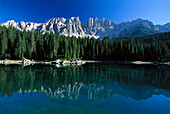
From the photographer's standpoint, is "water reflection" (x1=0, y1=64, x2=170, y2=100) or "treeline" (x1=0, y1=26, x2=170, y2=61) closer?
"water reflection" (x1=0, y1=64, x2=170, y2=100)

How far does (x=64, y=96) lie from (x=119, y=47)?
84157 mm

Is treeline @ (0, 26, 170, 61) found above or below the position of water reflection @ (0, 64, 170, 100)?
above

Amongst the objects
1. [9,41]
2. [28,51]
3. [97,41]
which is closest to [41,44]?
[28,51]

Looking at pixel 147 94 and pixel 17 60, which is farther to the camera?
pixel 17 60

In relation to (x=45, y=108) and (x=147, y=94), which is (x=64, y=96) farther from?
(x=147, y=94)

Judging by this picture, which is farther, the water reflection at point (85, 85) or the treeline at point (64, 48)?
the treeline at point (64, 48)

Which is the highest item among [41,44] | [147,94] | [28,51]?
[41,44]

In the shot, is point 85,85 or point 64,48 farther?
point 64,48

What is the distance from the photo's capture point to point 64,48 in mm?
76812

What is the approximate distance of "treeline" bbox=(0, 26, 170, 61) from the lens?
6769 centimetres

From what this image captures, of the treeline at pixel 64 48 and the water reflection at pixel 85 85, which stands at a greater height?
the treeline at pixel 64 48

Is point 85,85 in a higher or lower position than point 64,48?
lower

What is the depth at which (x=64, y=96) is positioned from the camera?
14273mm

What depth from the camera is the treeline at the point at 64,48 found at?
222 feet
